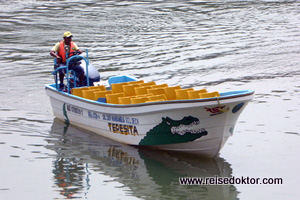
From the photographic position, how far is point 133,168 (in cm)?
1284

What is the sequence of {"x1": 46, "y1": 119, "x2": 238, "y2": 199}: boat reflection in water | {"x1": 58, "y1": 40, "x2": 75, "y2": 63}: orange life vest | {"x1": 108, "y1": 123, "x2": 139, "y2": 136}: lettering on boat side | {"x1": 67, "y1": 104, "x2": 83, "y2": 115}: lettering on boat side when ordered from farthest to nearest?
1. {"x1": 58, "y1": 40, "x2": 75, "y2": 63}: orange life vest
2. {"x1": 67, "y1": 104, "x2": 83, "y2": 115}: lettering on boat side
3. {"x1": 108, "y1": 123, "x2": 139, "y2": 136}: lettering on boat side
4. {"x1": 46, "y1": 119, "x2": 238, "y2": 199}: boat reflection in water

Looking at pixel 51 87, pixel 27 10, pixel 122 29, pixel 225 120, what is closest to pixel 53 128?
pixel 51 87

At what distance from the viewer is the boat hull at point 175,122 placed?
12.1 metres

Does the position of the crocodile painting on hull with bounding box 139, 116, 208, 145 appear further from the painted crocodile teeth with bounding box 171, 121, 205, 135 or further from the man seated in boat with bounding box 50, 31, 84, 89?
the man seated in boat with bounding box 50, 31, 84, 89

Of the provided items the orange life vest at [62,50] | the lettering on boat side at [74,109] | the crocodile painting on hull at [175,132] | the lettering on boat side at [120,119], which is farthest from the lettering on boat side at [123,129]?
the orange life vest at [62,50]

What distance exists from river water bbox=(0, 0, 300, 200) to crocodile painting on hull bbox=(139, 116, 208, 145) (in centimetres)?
41

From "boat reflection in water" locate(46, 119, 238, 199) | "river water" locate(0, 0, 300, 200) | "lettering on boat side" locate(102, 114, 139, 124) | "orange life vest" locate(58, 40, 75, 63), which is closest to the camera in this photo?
"boat reflection in water" locate(46, 119, 238, 199)

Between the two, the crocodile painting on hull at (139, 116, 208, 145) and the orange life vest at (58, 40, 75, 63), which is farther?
the orange life vest at (58, 40, 75, 63)

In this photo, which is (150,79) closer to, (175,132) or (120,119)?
(120,119)

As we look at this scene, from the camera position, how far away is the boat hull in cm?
1215

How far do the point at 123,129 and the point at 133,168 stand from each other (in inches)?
47.9

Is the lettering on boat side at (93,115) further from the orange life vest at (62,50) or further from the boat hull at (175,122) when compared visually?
the orange life vest at (62,50)

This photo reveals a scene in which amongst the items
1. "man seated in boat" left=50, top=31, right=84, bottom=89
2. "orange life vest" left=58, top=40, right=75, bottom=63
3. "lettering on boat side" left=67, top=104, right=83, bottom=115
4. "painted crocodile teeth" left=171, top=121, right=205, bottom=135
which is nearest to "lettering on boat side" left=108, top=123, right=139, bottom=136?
"painted crocodile teeth" left=171, top=121, right=205, bottom=135

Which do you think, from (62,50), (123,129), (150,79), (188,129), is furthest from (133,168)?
(150,79)
